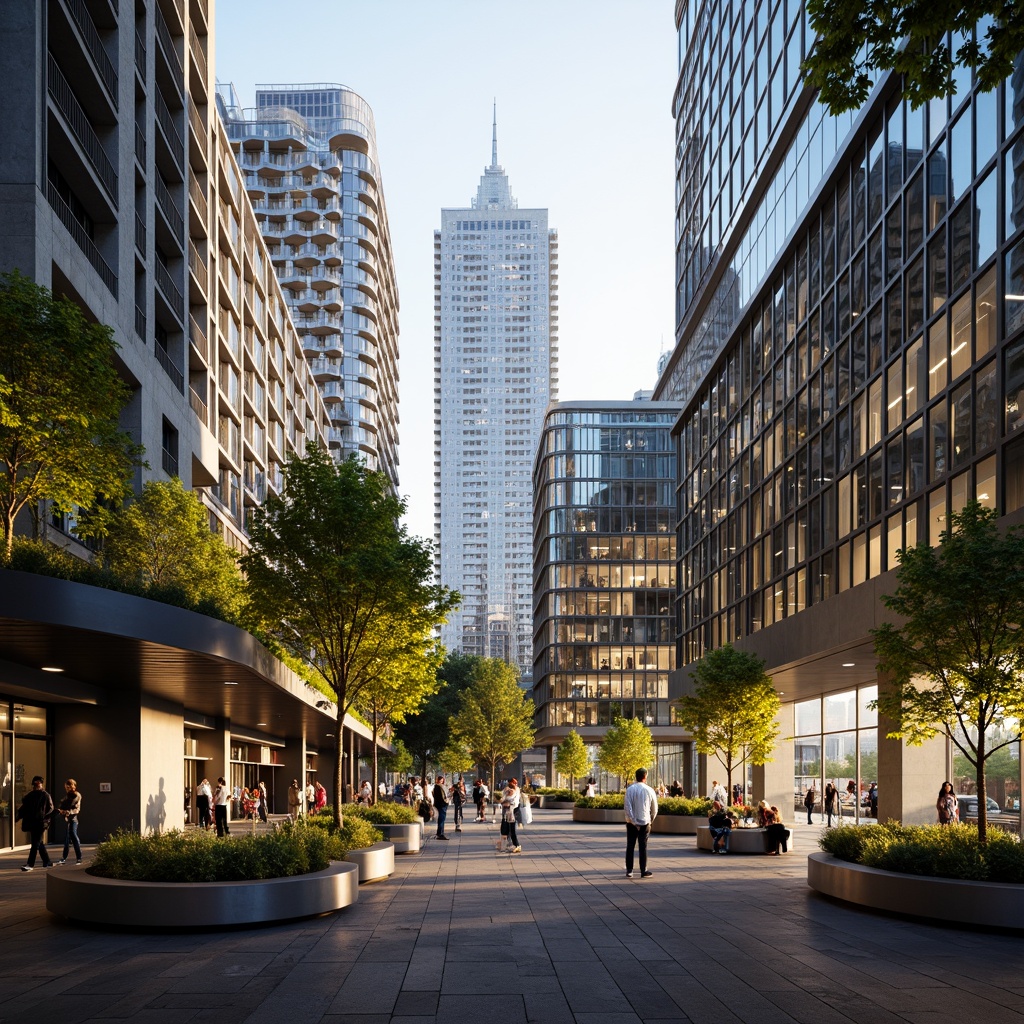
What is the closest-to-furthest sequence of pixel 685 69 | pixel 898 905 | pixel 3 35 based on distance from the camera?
pixel 898 905, pixel 3 35, pixel 685 69

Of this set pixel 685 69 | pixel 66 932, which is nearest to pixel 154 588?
pixel 66 932

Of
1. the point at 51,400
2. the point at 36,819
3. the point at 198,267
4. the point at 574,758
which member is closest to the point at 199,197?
the point at 198,267

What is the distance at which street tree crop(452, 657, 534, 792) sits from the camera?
74.6 metres

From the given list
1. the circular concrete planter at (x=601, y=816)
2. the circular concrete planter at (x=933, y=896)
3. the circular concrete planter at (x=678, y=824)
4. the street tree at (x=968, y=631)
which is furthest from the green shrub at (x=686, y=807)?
the circular concrete planter at (x=933, y=896)

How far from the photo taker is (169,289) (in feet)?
123

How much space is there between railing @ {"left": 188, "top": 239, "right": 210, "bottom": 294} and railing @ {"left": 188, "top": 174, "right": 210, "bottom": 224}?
4.35 feet

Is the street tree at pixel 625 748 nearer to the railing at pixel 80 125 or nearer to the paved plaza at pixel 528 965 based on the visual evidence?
the railing at pixel 80 125

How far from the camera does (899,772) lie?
89.3ft

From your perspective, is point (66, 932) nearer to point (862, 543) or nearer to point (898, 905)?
point (898, 905)

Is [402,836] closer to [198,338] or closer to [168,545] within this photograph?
[168,545]

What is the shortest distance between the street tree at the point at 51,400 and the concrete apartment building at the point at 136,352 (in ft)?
9.55

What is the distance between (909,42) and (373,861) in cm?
1497

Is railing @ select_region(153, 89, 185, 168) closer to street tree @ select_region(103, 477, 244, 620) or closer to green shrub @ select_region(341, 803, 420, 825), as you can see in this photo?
street tree @ select_region(103, 477, 244, 620)

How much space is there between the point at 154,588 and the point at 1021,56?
788 inches
